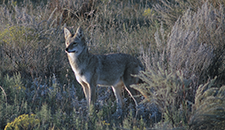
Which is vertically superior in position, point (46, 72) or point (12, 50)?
point (12, 50)

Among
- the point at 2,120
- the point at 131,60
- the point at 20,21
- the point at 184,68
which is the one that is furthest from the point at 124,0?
the point at 2,120

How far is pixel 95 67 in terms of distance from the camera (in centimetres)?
533

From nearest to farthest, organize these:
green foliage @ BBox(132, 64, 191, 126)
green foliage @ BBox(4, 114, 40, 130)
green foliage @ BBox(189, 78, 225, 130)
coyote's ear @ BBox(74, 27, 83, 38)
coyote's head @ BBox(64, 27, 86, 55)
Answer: green foliage @ BBox(189, 78, 225, 130)
green foliage @ BBox(132, 64, 191, 126)
green foliage @ BBox(4, 114, 40, 130)
coyote's head @ BBox(64, 27, 86, 55)
coyote's ear @ BBox(74, 27, 83, 38)

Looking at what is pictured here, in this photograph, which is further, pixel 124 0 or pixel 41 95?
pixel 124 0

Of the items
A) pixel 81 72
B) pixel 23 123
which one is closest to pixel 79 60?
pixel 81 72

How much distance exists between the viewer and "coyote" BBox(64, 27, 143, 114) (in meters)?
5.16

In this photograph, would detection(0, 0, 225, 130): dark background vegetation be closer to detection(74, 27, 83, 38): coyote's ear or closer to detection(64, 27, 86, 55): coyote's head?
detection(64, 27, 86, 55): coyote's head

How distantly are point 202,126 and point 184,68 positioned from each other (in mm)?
1142

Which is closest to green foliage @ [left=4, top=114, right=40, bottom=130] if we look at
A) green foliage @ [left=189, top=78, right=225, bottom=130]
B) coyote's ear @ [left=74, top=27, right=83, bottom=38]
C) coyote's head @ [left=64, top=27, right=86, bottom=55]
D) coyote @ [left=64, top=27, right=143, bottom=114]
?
coyote @ [left=64, top=27, right=143, bottom=114]

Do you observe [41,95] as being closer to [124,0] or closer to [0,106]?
[0,106]

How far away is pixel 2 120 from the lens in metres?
4.45

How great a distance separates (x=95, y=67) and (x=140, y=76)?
0.89 metres

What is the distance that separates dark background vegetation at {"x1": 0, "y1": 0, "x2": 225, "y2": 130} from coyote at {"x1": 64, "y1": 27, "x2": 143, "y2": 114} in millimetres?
264

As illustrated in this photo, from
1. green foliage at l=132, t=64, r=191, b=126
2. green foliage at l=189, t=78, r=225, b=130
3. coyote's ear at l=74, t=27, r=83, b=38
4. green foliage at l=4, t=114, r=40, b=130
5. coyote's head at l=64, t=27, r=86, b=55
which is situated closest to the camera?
green foliage at l=189, t=78, r=225, b=130
